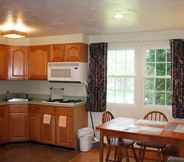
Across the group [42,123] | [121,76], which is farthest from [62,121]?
[121,76]

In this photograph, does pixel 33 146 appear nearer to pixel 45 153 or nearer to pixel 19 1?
pixel 45 153

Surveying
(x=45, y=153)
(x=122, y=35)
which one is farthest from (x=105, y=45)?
(x=45, y=153)

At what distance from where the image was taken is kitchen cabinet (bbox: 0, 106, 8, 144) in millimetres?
5098

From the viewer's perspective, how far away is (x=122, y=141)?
3.78m

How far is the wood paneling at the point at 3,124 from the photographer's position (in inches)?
201

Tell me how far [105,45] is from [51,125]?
199cm

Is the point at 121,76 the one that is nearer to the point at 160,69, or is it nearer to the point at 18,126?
the point at 160,69

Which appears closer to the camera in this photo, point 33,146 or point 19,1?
point 19,1

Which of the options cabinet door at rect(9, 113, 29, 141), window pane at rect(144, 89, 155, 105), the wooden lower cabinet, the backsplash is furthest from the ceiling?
cabinet door at rect(9, 113, 29, 141)

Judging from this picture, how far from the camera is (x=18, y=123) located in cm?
530

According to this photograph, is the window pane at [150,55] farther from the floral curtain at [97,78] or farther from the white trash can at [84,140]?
the white trash can at [84,140]

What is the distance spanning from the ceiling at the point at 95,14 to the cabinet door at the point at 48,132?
1.92 metres

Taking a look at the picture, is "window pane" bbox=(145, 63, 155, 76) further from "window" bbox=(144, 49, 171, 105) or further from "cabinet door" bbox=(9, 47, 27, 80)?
"cabinet door" bbox=(9, 47, 27, 80)

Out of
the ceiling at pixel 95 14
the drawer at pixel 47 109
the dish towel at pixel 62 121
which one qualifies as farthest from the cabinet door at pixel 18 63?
the dish towel at pixel 62 121
